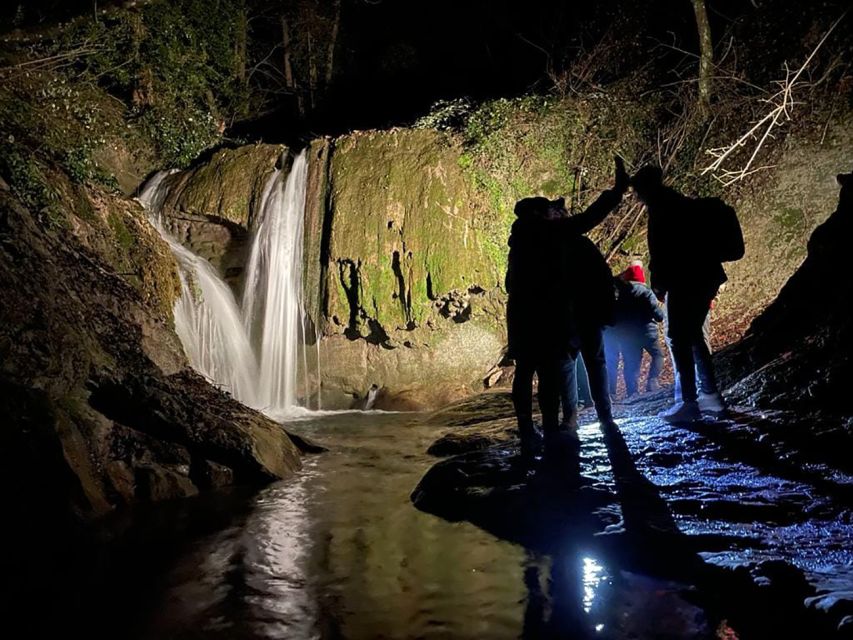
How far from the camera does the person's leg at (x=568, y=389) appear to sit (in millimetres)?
4012

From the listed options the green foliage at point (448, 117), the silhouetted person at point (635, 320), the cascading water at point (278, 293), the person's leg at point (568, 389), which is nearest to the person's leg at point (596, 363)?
the person's leg at point (568, 389)

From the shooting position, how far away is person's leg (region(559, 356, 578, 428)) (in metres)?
4.01

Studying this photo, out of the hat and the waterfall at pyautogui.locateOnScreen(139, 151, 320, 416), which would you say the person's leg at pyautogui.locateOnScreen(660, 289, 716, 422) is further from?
the waterfall at pyautogui.locateOnScreen(139, 151, 320, 416)

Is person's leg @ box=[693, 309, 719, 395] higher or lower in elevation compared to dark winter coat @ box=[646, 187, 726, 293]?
lower

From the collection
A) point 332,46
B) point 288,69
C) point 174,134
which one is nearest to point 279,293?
point 174,134

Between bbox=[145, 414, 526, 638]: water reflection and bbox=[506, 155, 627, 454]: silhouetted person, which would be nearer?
bbox=[145, 414, 526, 638]: water reflection

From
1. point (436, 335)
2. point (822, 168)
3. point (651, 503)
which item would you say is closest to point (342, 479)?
point (651, 503)

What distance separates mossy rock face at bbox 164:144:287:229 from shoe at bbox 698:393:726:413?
31.5ft

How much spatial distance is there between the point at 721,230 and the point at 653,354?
320cm

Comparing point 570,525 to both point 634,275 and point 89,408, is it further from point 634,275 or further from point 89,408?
point 634,275

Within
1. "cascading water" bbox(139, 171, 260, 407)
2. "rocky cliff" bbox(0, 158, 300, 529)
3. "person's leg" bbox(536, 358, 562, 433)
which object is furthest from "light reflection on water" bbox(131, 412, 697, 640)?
"cascading water" bbox(139, 171, 260, 407)

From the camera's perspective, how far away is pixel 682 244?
4285mm

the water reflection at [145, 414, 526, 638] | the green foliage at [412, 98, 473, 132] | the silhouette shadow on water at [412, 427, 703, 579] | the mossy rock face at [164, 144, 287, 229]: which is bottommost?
the water reflection at [145, 414, 526, 638]

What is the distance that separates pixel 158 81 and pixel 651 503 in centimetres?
1522
